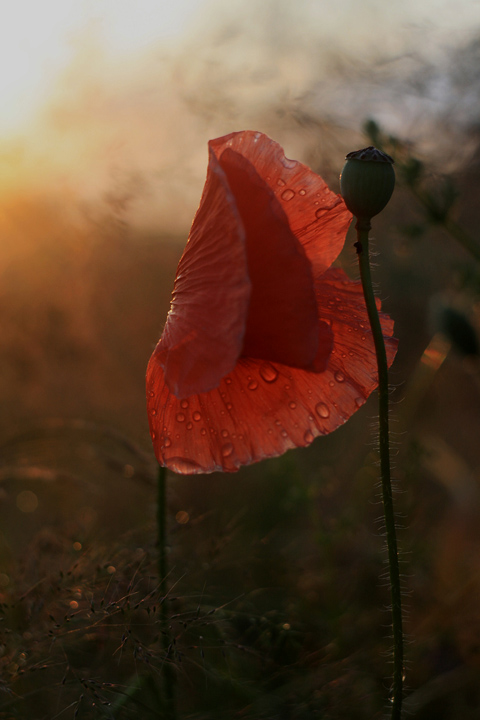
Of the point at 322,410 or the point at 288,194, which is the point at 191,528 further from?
the point at 288,194

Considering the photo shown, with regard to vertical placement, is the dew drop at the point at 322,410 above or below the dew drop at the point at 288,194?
below

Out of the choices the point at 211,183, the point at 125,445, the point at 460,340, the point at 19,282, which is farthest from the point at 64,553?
the point at 460,340

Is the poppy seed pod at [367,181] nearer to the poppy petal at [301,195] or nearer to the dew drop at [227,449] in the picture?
the poppy petal at [301,195]

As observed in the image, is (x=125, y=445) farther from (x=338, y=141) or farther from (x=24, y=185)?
(x=338, y=141)

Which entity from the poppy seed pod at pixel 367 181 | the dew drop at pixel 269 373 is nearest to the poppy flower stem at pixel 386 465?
the poppy seed pod at pixel 367 181

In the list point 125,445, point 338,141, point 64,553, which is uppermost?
point 338,141

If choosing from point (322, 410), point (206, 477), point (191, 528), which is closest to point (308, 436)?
point (322, 410)

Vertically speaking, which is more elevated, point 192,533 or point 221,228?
point 221,228
